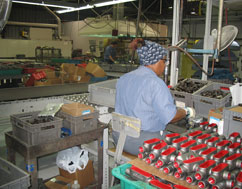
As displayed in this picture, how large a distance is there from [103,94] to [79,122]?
25.9 inches

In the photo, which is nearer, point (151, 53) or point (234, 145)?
point (234, 145)

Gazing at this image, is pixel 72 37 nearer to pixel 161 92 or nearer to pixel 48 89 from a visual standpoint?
pixel 48 89

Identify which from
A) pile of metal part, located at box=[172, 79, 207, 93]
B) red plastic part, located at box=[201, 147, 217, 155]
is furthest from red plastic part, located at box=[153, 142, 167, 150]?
pile of metal part, located at box=[172, 79, 207, 93]

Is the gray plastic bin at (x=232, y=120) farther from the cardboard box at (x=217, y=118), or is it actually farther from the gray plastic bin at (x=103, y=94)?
the gray plastic bin at (x=103, y=94)

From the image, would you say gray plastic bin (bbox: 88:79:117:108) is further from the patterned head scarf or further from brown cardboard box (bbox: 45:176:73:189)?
brown cardboard box (bbox: 45:176:73:189)

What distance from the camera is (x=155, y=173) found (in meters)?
1.26

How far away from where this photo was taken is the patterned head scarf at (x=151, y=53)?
199cm

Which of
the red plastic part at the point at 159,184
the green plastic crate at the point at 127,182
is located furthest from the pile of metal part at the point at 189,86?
the red plastic part at the point at 159,184

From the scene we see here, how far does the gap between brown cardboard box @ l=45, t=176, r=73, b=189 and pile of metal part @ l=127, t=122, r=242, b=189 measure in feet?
4.54

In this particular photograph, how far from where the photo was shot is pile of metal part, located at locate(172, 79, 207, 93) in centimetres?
291

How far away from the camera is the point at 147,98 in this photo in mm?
1834

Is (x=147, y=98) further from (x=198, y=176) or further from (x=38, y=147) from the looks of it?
(x=38, y=147)

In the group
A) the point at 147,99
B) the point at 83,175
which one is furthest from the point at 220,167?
the point at 83,175

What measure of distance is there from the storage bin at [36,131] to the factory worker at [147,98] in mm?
518
